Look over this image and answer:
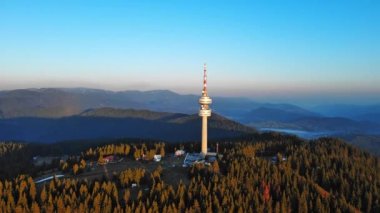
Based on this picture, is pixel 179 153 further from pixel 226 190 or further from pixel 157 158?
pixel 226 190

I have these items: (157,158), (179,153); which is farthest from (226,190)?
(179,153)

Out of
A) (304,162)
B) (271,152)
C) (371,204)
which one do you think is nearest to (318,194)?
(371,204)

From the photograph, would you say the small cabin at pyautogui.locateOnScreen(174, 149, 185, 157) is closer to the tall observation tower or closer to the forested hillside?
the tall observation tower

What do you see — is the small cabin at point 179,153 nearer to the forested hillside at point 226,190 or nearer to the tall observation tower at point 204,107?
the tall observation tower at point 204,107

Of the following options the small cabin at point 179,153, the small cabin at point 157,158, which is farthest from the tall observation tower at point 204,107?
the small cabin at point 157,158

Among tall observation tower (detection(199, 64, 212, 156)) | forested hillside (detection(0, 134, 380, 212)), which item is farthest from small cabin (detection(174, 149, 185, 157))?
forested hillside (detection(0, 134, 380, 212))

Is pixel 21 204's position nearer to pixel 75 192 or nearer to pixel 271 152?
pixel 75 192

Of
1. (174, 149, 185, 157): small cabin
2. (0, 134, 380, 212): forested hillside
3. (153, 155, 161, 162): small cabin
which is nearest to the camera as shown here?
(0, 134, 380, 212): forested hillside

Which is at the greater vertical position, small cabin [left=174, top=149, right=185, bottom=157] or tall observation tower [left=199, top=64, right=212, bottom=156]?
tall observation tower [left=199, top=64, right=212, bottom=156]

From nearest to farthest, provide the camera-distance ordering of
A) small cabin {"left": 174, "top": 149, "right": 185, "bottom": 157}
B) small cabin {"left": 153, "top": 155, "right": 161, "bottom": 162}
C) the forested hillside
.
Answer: the forested hillside → small cabin {"left": 153, "top": 155, "right": 161, "bottom": 162} → small cabin {"left": 174, "top": 149, "right": 185, "bottom": 157}
